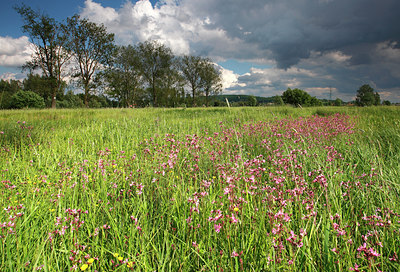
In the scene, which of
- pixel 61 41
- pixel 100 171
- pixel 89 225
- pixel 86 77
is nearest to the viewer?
pixel 89 225

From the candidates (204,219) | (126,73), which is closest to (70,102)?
(126,73)

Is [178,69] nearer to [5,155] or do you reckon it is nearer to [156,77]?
[156,77]

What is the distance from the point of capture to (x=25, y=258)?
158 centimetres

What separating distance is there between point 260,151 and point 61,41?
4232cm

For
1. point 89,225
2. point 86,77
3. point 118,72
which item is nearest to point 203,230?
point 89,225

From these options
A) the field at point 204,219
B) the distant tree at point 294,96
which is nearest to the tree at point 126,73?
the field at point 204,219

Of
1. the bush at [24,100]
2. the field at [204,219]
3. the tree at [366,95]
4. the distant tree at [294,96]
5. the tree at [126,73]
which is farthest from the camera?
the distant tree at [294,96]

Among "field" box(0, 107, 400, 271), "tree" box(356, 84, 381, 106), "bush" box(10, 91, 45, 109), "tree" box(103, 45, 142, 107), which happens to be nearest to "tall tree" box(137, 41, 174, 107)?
"tree" box(103, 45, 142, 107)

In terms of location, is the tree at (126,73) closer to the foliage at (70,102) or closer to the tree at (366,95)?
the foliage at (70,102)

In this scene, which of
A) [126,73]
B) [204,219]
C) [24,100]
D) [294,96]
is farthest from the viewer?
[294,96]

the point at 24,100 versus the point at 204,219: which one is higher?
the point at 24,100

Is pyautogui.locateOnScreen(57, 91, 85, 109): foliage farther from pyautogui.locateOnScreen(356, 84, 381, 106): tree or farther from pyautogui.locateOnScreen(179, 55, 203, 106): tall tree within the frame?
pyautogui.locateOnScreen(356, 84, 381, 106): tree

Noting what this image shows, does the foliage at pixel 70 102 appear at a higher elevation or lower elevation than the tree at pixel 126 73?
lower

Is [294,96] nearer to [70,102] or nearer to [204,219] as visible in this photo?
[70,102]
